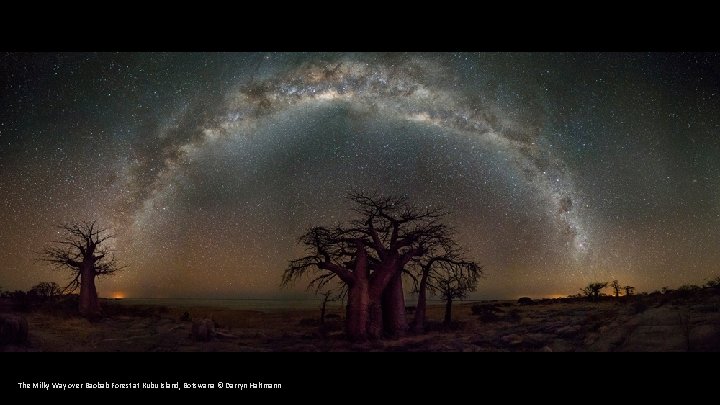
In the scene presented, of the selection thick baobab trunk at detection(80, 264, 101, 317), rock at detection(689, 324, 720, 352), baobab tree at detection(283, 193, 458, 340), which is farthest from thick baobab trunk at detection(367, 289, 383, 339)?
thick baobab trunk at detection(80, 264, 101, 317)

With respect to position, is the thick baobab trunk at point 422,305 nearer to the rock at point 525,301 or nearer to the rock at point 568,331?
the rock at point 568,331

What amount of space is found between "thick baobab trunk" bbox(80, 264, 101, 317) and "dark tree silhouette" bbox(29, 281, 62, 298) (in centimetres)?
88

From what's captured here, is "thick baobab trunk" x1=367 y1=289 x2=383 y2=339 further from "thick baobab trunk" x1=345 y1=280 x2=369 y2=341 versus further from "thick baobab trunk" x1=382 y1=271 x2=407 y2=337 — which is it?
"thick baobab trunk" x1=382 y1=271 x2=407 y2=337

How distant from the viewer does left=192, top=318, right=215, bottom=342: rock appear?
556 inches

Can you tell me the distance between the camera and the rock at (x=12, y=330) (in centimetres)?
1356

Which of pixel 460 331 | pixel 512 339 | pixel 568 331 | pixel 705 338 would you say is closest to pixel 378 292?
pixel 460 331

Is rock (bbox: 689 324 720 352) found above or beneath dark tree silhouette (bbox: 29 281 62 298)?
beneath

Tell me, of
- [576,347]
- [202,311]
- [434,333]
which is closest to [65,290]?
[202,311]

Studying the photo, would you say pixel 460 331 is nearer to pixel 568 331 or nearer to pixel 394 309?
pixel 394 309

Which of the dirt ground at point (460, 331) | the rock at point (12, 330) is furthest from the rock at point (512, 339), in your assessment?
the rock at point (12, 330)

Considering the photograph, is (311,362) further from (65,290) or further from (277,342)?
(65,290)

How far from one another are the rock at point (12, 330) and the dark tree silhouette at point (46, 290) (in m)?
2.23

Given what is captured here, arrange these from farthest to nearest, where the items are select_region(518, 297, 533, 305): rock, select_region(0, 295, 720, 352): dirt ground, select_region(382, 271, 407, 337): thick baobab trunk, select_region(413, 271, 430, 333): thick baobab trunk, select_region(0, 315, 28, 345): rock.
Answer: select_region(518, 297, 533, 305): rock → select_region(413, 271, 430, 333): thick baobab trunk → select_region(382, 271, 407, 337): thick baobab trunk → select_region(0, 315, 28, 345): rock → select_region(0, 295, 720, 352): dirt ground

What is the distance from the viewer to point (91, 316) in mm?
15672
